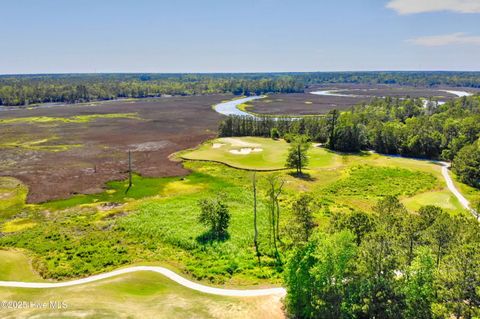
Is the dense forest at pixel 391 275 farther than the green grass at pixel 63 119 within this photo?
No

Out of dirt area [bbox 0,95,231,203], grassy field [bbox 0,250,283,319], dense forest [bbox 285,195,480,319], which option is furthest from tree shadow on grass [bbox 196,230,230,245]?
dirt area [bbox 0,95,231,203]

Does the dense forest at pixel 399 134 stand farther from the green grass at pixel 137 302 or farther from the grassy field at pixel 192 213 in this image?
the green grass at pixel 137 302

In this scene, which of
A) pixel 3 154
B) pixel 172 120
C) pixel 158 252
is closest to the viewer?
pixel 158 252

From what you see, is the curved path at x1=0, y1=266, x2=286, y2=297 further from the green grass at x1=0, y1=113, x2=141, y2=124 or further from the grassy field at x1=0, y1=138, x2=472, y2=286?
the green grass at x1=0, y1=113, x2=141, y2=124

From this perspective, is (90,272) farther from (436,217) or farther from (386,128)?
(386,128)

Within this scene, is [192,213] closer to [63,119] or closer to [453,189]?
[453,189]

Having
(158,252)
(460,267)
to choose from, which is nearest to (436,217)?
(460,267)

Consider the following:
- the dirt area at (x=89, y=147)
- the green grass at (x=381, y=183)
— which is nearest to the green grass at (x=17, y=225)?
the dirt area at (x=89, y=147)
